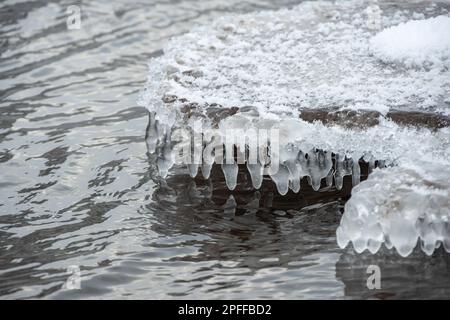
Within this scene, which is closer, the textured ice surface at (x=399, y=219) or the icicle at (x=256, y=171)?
the textured ice surface at (x=399, y=219)

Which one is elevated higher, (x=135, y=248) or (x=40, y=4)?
(x=40, y=4)

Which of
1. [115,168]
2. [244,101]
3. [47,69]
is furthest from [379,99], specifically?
[47,69]

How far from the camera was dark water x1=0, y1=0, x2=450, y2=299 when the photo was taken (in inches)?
160

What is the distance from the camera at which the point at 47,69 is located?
276 inches

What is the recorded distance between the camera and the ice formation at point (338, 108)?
416 centimetres

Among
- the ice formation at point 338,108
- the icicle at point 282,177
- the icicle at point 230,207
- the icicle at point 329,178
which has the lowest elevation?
the icicle at point 230,207

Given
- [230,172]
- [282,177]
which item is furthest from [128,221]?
[282,177]

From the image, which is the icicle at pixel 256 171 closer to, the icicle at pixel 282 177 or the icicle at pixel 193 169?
the icicle at pixel 282 177

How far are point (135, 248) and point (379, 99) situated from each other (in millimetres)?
1652

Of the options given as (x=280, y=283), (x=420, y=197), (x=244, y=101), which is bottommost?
(x=280, y=283)

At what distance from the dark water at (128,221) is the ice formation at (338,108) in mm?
148

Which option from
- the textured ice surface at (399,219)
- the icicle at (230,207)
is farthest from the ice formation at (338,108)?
the icicle at (230,207)

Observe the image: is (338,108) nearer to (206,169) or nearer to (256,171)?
(256,171)
